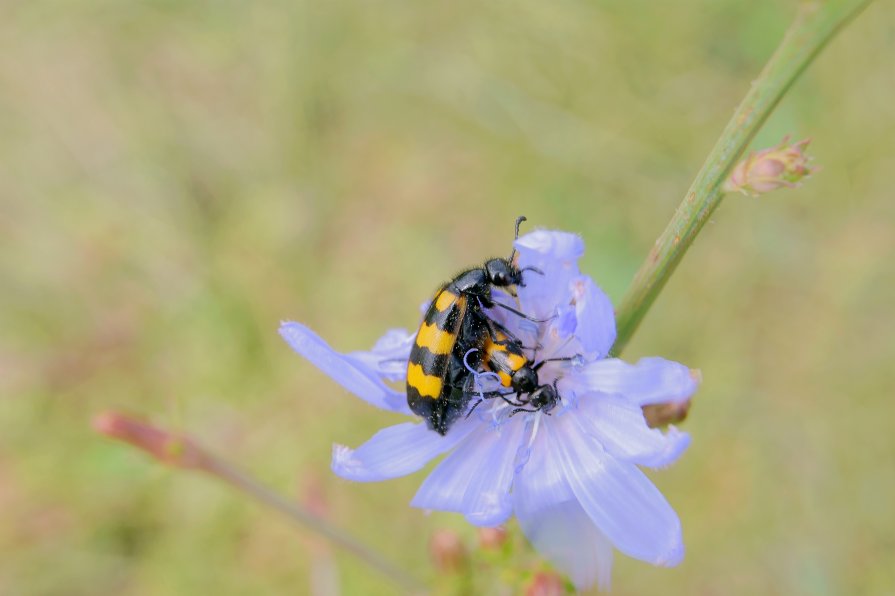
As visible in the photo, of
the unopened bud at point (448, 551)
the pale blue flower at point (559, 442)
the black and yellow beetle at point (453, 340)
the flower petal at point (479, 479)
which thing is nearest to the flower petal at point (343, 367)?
the pale blue flower at point (559, 442)

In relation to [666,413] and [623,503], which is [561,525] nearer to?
[623,503]

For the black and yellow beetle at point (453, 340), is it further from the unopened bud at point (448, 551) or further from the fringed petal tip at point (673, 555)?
the fringed petal tip at point (673, 555)

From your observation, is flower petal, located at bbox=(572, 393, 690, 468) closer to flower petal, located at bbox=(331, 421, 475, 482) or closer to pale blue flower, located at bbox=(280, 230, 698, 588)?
pale blue flower, located at bbox=(280, 230, 698, 588)

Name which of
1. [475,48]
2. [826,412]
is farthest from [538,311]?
[475,48]

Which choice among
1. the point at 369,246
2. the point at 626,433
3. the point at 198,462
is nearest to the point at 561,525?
the point at 626,433

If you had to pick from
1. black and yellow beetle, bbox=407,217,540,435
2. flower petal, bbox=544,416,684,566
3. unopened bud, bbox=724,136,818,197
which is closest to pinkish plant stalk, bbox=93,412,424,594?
black and yellow beetle, bbox=407,217,540,435

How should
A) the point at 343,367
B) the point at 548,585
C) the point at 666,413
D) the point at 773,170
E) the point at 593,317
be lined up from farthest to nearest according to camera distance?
the point at 548,585
the point at 343,367
the point at 666,413
the point at 593,317
the point at 773,170
